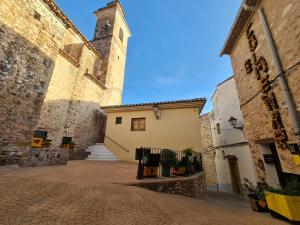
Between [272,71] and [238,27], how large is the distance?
122 inches

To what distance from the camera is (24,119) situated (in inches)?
221

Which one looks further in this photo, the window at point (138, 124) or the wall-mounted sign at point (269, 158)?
the window at point (138, 124)

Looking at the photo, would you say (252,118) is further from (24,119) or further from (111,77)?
(111,77)

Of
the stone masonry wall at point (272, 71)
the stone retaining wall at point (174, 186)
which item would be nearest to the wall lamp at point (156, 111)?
the stone masonry wall at point (272, 71)

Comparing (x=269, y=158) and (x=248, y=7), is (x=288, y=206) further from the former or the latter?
(x=248, y=7)

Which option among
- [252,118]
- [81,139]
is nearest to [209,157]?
[252,118]

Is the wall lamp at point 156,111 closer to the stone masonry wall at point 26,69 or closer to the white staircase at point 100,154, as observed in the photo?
the white staircase at point 100,154

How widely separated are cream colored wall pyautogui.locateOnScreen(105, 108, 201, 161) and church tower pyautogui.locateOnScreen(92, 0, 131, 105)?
5.76 m

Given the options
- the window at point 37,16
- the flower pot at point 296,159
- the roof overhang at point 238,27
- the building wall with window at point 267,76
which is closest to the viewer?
the flower pot at point 296,159


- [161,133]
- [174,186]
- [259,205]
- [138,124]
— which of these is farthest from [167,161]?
[138,124]

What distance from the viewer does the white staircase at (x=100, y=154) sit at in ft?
35.3

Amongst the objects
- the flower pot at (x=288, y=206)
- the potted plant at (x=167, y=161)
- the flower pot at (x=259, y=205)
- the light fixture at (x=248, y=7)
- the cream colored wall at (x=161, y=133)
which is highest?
the light fixture at (x=248, y=7)

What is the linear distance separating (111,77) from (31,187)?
1550cm

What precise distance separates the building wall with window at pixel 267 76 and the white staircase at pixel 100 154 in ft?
29.1
